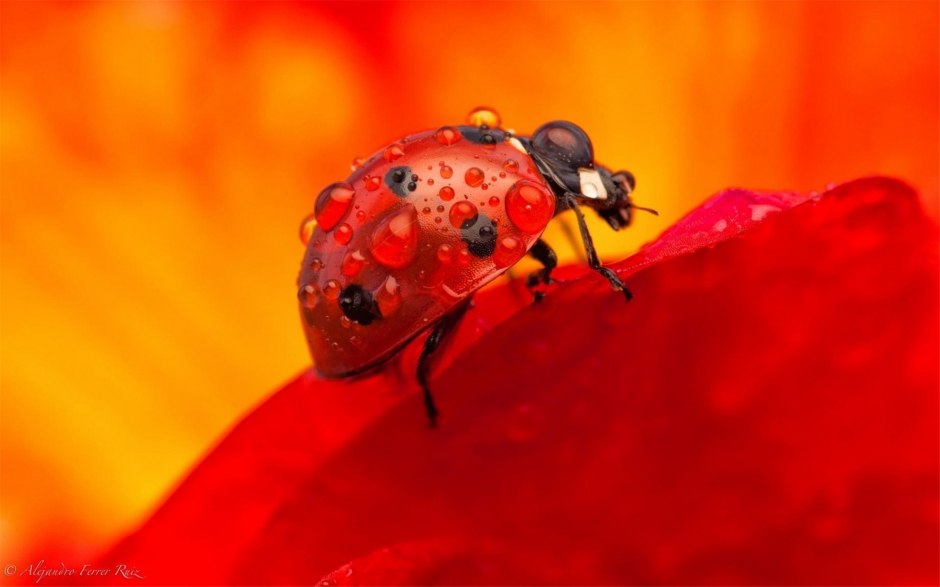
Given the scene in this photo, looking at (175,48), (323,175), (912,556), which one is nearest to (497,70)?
(323,175)

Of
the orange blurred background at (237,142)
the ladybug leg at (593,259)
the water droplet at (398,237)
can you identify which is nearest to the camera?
the ladybug leg at (593,259)

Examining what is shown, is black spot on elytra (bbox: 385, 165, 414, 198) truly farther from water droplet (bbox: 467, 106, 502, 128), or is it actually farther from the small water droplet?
water droplet (bbox: 467, 106, 502, 128)

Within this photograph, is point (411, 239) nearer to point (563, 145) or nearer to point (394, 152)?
point (394, 152)

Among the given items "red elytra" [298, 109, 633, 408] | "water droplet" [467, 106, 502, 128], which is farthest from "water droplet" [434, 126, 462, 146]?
"water droplet" [467, 106, 502, 128]

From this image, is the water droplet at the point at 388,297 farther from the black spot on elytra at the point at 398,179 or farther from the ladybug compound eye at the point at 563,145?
the ladybug compound eye at the point at 563,145

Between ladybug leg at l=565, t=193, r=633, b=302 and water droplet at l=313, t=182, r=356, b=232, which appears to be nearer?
ladybug leg at l=565, t=193, r=633, b=302

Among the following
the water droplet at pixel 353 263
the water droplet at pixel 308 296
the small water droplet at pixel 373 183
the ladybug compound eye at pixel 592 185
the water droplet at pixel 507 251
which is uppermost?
Result: the small water droplet at pixel 373 183

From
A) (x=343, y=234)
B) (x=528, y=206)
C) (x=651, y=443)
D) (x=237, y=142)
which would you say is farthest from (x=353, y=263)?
(x=237, y=142)

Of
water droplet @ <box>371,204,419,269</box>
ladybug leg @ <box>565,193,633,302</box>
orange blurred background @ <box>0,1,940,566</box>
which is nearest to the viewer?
ladybug leg @ <box>565,193,633,302</box>

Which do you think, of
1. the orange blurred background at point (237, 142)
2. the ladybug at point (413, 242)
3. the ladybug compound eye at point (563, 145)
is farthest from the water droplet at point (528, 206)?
the orange blurred background at point (237, 142)
